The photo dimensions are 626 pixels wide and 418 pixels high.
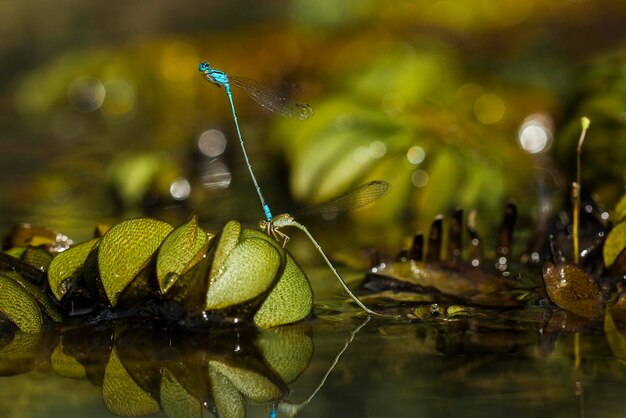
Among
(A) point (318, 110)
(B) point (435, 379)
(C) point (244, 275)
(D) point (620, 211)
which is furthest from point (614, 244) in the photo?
(A) point (318, 110)

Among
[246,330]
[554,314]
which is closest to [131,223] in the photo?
[246,330]

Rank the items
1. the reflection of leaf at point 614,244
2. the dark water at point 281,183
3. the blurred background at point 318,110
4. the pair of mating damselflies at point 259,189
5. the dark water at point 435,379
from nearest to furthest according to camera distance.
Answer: the dark water at point 435,379 → the dark water at point 281,183 → the reflection of leaf at point 614,244 → the pair of mating damselflies at point 259,189 → the blurred background at point 318,110

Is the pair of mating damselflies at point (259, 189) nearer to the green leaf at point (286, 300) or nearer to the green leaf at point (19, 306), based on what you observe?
the green leaf at point (286, 300)

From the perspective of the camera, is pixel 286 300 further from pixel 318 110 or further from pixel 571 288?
pixel 318 110

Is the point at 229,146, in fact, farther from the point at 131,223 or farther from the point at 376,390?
the point at 376,390

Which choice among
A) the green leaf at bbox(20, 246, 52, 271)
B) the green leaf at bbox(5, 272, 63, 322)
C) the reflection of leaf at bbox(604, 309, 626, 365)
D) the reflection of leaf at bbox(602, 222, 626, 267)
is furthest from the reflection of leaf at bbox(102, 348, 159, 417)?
the reflection of leaf at bbox(602, 222, 626, 267)

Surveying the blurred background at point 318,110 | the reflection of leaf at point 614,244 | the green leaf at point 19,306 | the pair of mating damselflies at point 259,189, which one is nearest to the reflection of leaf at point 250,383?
the green leaf at point 19,306
